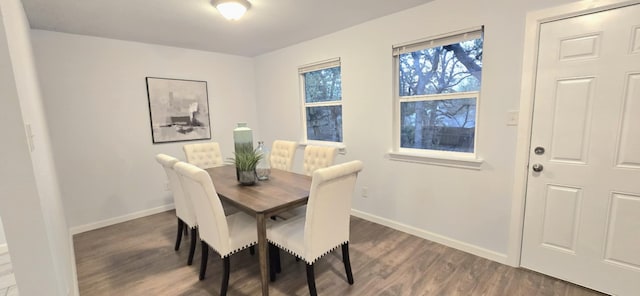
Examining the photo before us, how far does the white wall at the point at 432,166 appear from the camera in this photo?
2096 millimetres

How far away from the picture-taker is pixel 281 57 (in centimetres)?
396

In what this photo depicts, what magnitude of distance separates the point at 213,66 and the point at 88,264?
110 inches

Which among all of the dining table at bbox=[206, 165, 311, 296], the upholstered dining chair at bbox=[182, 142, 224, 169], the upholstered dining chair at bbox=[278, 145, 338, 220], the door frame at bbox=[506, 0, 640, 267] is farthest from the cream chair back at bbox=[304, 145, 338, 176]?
the door frame at bbox=[506, 0, 640, 267]

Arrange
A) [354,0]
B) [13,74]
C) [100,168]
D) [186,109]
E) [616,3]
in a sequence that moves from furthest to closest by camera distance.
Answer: [186,109] → [100,168] → [354,0] → [616,3] → [13,74]

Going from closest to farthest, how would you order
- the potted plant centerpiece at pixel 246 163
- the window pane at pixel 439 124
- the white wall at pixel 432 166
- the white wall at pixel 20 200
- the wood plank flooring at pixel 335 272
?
the white wall at pixel 20 200 → the wood plank flooring at pixel 335 272 → the white wall at pixel 432 166 → the potted plant centerpiece at pixel 246 163 → the window pane at pixel 439 124

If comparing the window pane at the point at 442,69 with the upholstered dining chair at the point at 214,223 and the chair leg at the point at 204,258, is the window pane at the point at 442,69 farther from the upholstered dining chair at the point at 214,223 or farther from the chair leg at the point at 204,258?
the chair leg at the point at 204,258

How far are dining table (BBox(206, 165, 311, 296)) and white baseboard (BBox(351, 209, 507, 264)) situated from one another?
3.79 ft

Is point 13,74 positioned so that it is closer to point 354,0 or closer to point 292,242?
point 292,242

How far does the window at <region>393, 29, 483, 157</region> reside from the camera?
233 cm

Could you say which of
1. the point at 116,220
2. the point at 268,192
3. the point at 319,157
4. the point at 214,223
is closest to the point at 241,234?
the point at 214,223

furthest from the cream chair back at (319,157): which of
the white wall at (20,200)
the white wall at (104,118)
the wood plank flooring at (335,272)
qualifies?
the white wall at (104,118)

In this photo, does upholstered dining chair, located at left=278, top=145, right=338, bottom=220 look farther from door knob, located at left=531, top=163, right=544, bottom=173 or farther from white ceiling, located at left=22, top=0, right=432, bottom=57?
door knob, located at left=531, top=163, right=544, bottom=173

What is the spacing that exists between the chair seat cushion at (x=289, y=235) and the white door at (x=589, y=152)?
1.78m

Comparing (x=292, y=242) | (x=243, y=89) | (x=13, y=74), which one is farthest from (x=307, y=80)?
(x=13, y=74)
